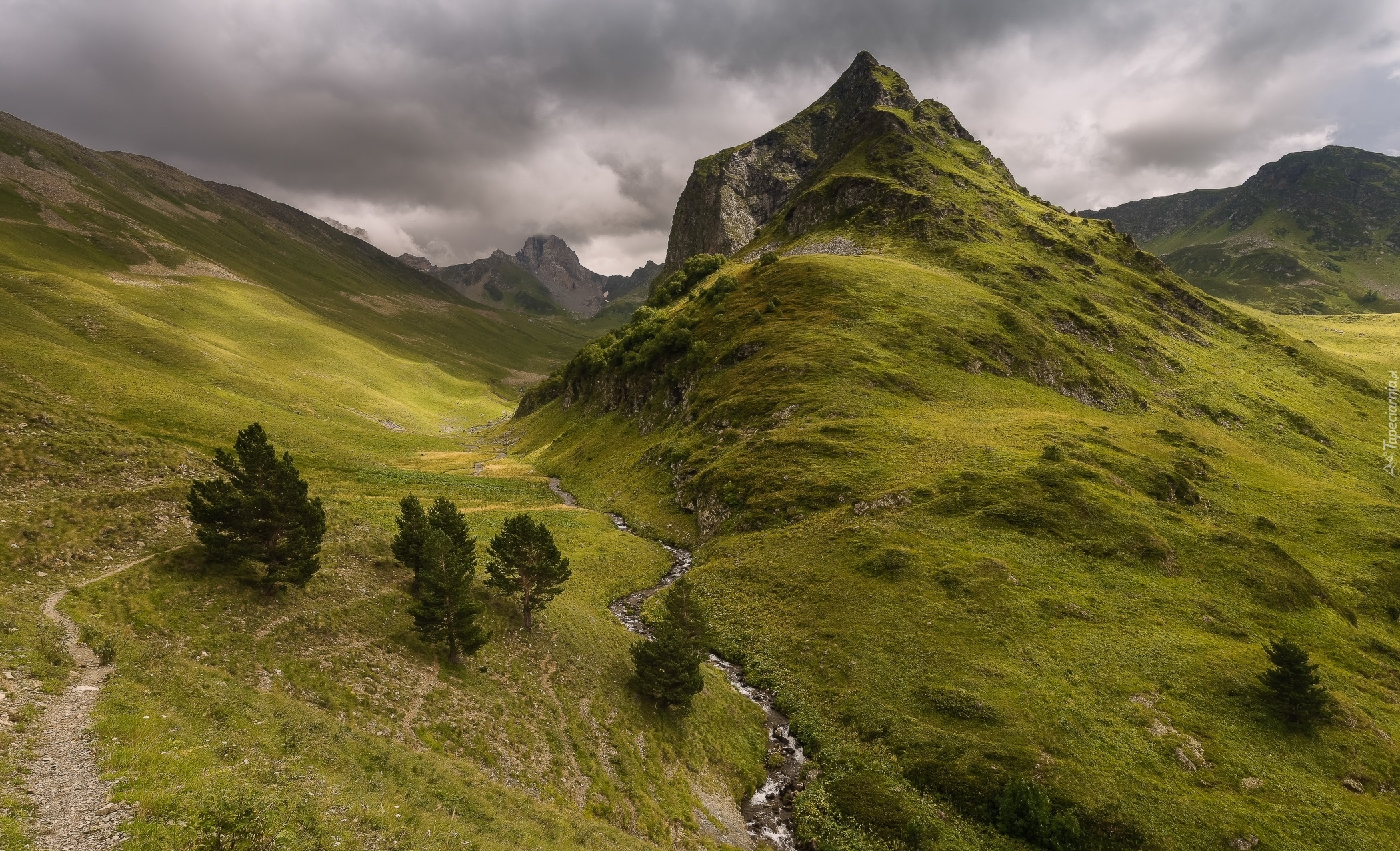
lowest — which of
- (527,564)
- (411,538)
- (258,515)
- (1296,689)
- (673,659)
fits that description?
(1296,689)

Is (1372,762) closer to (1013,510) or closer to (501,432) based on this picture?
(1013,510)

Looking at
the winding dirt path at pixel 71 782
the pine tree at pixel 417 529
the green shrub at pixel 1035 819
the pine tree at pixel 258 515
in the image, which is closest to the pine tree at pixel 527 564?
the pine tree at pixel 417 529

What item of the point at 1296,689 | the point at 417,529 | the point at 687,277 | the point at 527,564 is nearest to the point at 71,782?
the point at 417,529

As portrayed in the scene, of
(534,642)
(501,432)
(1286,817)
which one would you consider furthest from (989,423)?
(501,432)

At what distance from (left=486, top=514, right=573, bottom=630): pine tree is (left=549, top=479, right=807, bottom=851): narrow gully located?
11536 millimetres

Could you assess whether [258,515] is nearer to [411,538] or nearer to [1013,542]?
[411,538]

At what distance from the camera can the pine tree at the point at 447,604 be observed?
27.6 meters

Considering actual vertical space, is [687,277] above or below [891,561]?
above

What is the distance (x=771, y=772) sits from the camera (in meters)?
32.0

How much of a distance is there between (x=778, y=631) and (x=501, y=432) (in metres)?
142

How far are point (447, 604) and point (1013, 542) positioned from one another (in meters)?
43.4

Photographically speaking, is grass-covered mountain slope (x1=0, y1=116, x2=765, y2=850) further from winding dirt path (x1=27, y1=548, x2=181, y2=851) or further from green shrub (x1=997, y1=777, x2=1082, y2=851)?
green shrub (x1=997, y1=777, x2=1082, y2=851)

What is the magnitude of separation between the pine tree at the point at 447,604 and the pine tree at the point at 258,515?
5.58 metres

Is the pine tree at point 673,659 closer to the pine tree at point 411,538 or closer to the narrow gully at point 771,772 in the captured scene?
the narrow gully at point 771,772
